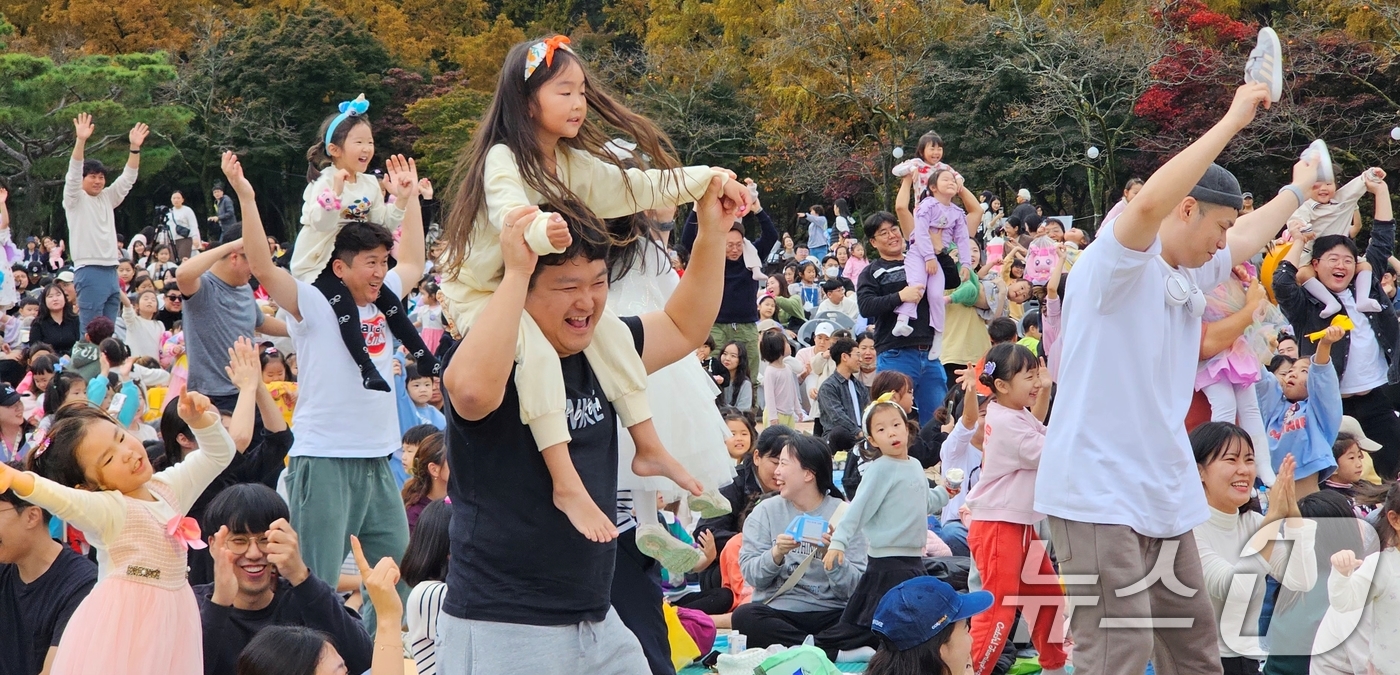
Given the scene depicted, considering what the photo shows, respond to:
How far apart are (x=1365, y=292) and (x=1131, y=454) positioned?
5808 mm

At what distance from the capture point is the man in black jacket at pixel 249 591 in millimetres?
3770

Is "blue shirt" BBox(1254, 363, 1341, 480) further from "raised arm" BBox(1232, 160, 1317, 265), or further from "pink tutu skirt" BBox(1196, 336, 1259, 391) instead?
"raised arm" BBox(1232, 160, 1317, 265)

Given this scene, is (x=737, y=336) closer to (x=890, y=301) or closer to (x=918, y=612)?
(x=890, y=301)

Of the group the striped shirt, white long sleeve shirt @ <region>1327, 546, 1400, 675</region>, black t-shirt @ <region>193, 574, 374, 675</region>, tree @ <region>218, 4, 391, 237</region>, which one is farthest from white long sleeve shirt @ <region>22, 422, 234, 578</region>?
tree @ <region>218, 4, 391, 237</region>

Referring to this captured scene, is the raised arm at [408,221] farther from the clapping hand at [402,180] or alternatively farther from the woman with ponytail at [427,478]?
the woman with ponytail at [427,478]

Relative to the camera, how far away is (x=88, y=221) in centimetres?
1098

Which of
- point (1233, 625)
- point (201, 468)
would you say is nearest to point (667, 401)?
point (201, 468)

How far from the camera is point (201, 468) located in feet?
12.8

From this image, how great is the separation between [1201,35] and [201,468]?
20.6 metres

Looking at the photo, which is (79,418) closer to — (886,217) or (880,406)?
(880,406)

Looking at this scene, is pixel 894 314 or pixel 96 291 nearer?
pixel 894 314

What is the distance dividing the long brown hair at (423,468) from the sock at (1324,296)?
17.5ft

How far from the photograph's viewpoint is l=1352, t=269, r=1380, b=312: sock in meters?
8.04

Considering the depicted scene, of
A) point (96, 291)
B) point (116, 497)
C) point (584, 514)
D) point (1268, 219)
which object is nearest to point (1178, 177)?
point (1268, 219)
